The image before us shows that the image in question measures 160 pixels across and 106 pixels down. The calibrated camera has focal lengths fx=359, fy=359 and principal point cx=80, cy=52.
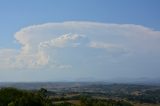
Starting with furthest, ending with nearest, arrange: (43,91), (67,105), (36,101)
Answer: (43,91) → (67,105) → (36,101)

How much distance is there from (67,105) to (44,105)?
A: 24.9 metres

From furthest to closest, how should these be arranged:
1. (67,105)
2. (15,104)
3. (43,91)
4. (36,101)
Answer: (43,91) → (67,105) → (36,101) → (15,104)

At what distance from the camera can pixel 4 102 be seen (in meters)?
119

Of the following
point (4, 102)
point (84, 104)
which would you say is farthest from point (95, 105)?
point (4, 102)

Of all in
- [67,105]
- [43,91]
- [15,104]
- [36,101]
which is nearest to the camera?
[15,104]

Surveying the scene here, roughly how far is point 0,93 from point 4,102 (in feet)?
13.4

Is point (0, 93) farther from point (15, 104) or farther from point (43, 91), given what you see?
point (43, 91)

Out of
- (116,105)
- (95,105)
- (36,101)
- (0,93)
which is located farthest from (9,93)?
(116,105)

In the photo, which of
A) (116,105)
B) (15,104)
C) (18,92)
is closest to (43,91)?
(116,105)

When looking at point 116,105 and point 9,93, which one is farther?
point 116,105

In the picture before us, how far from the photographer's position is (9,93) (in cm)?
12388

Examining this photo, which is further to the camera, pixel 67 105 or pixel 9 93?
pixel 67 105

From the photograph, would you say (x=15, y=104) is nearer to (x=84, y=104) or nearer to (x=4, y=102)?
(x=4, y=102)

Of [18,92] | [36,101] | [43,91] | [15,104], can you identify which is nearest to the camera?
[15,104]
